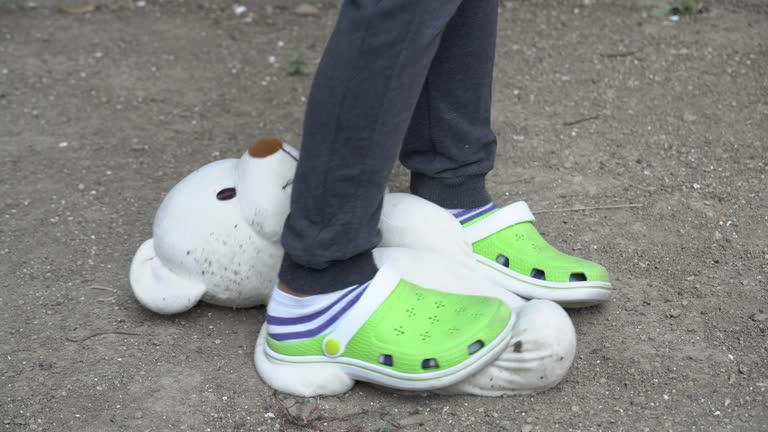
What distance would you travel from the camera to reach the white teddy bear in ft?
5.02

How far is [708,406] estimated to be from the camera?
1.51 m

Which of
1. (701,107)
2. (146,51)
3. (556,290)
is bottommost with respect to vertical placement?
(146,51)

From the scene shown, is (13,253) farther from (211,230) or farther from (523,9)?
(523,9)

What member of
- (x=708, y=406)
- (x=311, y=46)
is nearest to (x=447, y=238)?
(x=708, y=406)

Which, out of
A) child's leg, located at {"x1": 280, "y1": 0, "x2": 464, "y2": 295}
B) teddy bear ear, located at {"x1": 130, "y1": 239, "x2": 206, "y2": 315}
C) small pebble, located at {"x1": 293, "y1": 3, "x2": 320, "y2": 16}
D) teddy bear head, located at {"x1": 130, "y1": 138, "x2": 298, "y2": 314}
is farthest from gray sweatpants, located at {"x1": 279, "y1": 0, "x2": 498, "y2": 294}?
small pebble, located at {"x1": 293, "y1": 3, "x2": 320, "y2": 16}

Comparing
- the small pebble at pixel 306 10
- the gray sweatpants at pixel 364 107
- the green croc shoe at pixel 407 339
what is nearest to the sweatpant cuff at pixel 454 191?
the gray sweatpants at pixel 364 107

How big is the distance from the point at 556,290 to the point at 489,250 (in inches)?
5.8

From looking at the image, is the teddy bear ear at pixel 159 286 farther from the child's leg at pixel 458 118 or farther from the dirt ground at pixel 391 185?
the child's leg at pixel 458 118

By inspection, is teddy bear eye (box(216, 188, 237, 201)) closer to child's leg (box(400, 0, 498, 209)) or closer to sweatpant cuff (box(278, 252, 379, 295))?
sweatpant cuff (box(278, 252, 379, 295))

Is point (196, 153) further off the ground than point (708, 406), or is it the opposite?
point (708, 406)

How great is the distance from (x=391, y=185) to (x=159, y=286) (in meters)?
0.69

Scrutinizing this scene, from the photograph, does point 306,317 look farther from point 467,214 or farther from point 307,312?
point 467,214

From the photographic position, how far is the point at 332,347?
1.53 meters

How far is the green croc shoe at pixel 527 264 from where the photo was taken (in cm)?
169
